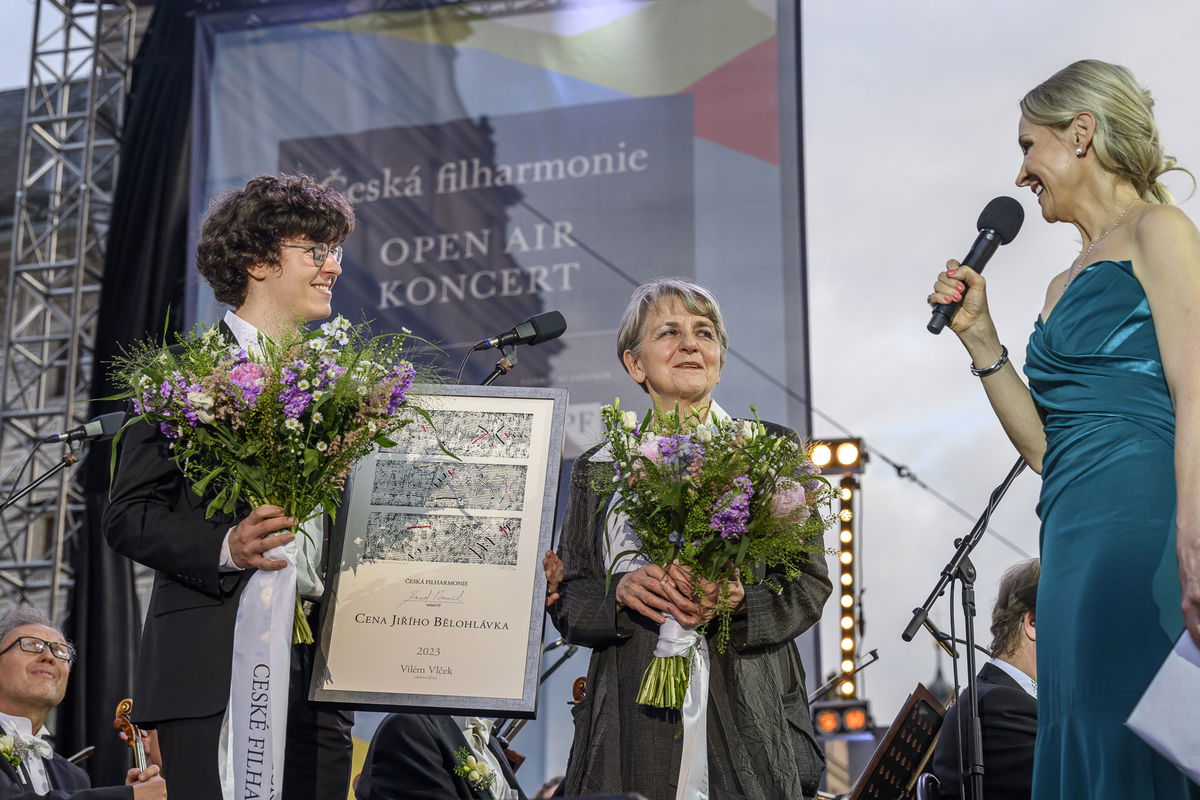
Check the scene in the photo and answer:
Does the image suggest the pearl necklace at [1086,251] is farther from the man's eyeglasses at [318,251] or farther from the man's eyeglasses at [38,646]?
the man's eyeglasses at [38,646]

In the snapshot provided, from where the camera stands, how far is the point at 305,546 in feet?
9.16

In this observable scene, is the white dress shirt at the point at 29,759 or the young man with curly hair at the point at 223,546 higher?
the young man with curly hair at the point at 223,546

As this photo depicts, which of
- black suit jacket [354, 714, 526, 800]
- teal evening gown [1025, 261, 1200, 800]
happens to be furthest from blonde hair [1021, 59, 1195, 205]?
black suit jacket [354, 714, 526, 800]

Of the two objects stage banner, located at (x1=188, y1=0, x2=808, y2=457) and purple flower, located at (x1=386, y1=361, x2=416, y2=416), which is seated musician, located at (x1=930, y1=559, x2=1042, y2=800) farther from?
stage banner, located at (x1=188, y1=0, x2=808, y2=457)

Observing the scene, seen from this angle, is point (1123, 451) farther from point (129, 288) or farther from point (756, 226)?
point (129, 288)

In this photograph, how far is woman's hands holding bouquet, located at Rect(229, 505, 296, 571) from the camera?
8.16 ft

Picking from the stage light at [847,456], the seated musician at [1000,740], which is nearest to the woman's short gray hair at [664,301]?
the seated musician at [1000,740]

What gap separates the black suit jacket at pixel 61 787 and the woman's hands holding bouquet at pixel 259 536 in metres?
1.71

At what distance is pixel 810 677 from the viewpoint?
21.9ft

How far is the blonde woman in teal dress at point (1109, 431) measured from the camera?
200 cm

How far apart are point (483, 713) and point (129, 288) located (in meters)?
6.89

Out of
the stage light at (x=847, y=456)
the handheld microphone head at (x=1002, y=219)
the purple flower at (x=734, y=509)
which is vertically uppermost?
the stage light at (x=847, y=456)

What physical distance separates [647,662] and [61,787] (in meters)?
2.86

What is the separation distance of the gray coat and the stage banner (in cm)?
406
